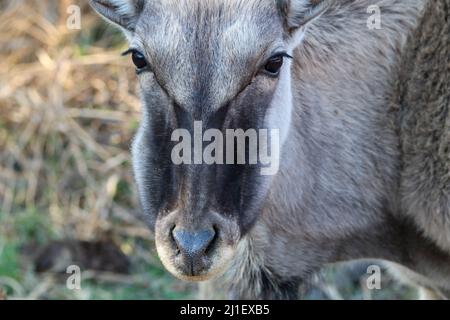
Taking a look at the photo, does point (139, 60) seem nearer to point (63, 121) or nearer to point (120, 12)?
point (120, 12)

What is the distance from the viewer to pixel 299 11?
498 cm

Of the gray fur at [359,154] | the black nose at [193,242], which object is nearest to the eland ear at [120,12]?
the gray fur at [359,154]

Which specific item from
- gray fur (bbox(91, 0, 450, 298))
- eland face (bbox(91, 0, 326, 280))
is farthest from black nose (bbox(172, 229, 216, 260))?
gray fur (bbox(91, 0, 450, 298))

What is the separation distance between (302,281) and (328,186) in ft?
1.79

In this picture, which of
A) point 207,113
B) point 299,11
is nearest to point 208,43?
point 207,113

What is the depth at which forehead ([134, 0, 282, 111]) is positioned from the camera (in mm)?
4719

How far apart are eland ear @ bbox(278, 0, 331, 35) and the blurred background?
2084mm

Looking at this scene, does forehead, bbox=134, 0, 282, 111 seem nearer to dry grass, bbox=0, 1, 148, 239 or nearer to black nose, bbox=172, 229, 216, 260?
black nose, bbox=172, 229, 216, 260

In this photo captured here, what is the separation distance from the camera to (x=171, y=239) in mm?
4621

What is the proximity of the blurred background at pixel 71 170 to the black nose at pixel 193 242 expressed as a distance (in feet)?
6.99

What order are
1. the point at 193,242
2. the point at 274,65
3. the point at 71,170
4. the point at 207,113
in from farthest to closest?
the point at 71,170 < the point at 274,65 < the point at 207,113 < the point at 193,242

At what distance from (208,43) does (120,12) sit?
23.1 inches

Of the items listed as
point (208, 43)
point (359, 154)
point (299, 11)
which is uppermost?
point (299, 11)
